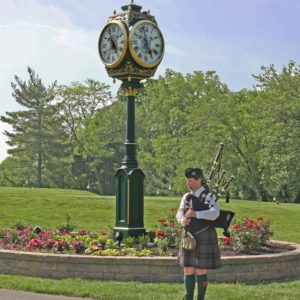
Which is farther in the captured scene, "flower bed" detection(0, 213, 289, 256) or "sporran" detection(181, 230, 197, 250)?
"flower bed" detection(0, 213, 289, 256)

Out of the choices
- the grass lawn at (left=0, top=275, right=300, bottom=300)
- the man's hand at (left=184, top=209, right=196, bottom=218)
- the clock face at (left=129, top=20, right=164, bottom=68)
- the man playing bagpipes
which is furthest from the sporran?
the clock face at (left=129, top=20, right=164, bottom=68)

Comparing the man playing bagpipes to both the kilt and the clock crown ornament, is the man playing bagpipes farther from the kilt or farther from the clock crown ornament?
the clock crown ornament

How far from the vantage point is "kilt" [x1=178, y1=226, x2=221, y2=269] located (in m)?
7.50

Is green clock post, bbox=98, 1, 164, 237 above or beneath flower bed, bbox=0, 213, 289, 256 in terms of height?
above

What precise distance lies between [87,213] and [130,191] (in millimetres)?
7512

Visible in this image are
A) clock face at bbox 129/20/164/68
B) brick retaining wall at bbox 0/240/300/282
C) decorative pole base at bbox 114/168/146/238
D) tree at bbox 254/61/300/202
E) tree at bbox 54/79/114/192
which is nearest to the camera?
brick retaining wall at bbox 0/240/300/282

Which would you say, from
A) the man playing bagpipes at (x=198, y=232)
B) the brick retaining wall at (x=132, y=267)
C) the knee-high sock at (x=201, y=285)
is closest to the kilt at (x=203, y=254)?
the man playing bagpipes at (x=198, y=232)

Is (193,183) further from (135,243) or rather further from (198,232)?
(135,243)

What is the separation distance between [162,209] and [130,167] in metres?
8.49

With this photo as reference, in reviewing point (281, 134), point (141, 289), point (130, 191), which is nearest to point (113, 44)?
point (130, 191)

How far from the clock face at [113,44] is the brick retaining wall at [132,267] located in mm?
4393

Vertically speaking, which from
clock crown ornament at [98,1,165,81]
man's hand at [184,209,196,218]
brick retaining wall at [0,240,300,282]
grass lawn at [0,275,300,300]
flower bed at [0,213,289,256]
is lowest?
grass lawn at [0,275,300,300]

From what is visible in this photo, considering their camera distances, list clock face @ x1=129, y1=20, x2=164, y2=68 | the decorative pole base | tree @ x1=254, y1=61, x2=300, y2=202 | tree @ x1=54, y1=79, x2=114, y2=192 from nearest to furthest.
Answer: the decorative pole base
clock face @ x1=129, y1=20, x2=164, y2=68
tree @ x1=254, y1=61, x2=300, y2=202
tree @ x1=54, y1=79, x2=114, y2=192

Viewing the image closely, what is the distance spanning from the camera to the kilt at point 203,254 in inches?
295
